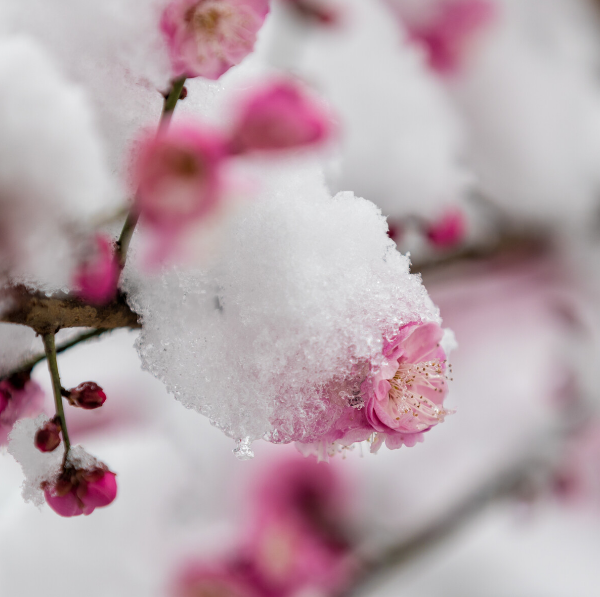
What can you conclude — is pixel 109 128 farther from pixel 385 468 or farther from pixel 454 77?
pixel 385 468

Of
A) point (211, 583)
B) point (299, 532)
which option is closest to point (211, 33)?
point (211, 583)

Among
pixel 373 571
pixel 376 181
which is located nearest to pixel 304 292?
pixel 376 181

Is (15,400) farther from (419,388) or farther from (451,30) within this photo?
(451,30)

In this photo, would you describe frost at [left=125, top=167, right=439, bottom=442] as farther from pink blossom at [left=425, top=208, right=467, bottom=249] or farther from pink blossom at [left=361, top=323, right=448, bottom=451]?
pink blossom at [left=425, top=208, right=467, bottom=249]

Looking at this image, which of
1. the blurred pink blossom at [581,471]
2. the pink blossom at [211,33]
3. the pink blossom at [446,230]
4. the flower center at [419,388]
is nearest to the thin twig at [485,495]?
the blurred pink blossom at [581,471]

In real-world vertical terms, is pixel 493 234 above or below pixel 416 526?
above

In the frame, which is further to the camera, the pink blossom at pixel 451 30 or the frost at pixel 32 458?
the pink blossom at pixel 451 30

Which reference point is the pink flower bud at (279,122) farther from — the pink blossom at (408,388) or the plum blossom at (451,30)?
the plum blossom at (451,30)

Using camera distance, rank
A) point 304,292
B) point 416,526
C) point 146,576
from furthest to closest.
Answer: point 416,526
point 146,576
point 304,292
